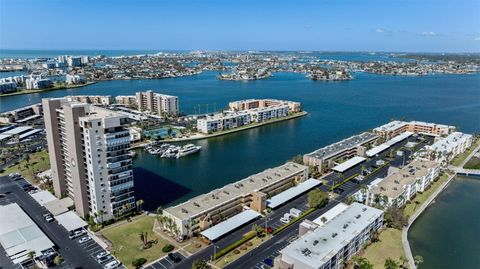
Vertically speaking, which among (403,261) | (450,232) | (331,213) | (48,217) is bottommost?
(450,232)

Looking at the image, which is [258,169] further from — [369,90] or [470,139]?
[369,90]

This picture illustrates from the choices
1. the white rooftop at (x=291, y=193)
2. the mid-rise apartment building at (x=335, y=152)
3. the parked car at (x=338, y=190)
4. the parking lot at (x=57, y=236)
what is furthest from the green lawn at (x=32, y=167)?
the parked car at (x=338, y=190)

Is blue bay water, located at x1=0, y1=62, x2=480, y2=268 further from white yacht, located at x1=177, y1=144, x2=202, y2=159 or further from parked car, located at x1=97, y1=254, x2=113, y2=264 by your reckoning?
parked car, located at x1=97, y1=254, x2=113, y2=264

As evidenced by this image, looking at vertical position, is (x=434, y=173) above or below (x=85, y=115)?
below

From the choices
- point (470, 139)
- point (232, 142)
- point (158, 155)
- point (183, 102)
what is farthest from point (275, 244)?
point (183, 102)

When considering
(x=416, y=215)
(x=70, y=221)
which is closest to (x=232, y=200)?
(x=70, y=221)

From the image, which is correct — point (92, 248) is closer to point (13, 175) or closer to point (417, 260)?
point (13, 175)
